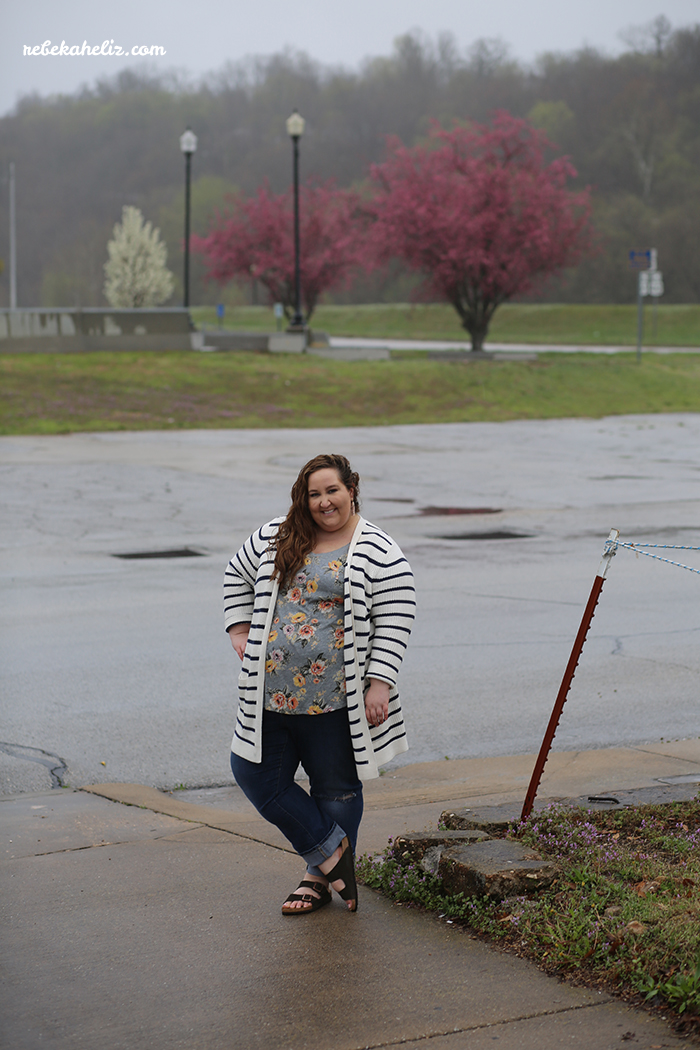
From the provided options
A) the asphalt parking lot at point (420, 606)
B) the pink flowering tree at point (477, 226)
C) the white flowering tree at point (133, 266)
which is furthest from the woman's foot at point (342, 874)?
the white flowering tree at point (133, 266)

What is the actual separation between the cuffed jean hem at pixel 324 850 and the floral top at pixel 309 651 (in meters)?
0.48

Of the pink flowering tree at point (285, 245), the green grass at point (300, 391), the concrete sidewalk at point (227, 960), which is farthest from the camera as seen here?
the pink flowering tree at point (285, 245)

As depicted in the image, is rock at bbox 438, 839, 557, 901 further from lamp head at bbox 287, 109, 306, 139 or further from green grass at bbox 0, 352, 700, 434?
lamp head at bbox 287, 109, 306, 139

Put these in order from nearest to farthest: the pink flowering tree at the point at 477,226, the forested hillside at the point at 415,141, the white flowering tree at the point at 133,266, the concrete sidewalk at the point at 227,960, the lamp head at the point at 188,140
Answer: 1. the concrete sidewalk at the point at 227,960
2. the lamp head at the point at 188,140
3. the pink flowering tree at the point at 477,226
4. the white flowering tree at the point at 133,266
5. the forested hillside at the point at 415,141

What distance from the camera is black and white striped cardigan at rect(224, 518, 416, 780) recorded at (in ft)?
13.3

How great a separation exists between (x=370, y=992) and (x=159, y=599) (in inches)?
271

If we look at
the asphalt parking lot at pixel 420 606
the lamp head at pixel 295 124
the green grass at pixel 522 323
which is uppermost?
the lamp head at pixel 295 124

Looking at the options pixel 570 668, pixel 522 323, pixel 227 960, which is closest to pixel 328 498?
pixel 570 668

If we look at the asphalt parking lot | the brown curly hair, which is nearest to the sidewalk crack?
the asphalt parking lot

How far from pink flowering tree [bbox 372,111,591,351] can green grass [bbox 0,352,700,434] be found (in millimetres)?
4448

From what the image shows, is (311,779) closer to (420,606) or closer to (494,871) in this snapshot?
(494,871)

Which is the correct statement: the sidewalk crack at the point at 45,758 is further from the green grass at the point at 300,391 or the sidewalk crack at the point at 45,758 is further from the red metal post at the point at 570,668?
the green grass at the point at 300,391

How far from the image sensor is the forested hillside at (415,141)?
279 ft

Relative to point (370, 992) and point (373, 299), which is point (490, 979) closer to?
point (370, 992)
